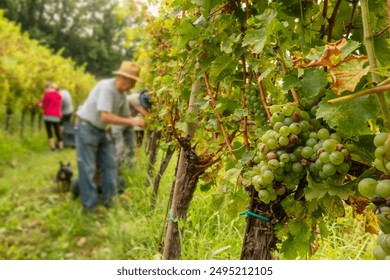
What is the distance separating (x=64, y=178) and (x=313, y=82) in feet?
16.0

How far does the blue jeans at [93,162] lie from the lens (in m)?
4.31

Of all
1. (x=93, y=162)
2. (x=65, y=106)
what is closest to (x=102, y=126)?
(x=93, y=162)

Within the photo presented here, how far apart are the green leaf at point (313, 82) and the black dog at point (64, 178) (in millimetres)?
4768

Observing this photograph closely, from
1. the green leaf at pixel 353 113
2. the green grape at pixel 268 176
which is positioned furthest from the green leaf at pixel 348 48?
the green grape at pixel 268 176

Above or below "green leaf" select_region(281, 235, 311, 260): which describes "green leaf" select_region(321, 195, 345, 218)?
above

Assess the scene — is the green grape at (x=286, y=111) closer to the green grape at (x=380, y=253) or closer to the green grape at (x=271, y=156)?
the green grape at (x=271, y=156)

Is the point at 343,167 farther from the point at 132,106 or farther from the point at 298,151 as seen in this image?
the point at 132,106

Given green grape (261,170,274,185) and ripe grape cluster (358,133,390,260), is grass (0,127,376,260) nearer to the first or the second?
green grape (261,170,274,185)

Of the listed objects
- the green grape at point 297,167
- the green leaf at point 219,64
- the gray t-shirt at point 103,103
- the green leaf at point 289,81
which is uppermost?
the green leaf at point 219,64

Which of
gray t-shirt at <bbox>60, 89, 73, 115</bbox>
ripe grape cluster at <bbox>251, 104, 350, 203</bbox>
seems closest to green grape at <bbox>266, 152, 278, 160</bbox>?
ripe grape cluster at <bbox>251, 104, 350, 203</bbox>

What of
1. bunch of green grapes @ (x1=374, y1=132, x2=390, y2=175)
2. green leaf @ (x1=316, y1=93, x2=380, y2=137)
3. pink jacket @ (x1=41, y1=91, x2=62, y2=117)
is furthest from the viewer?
pink jacket @ (x1=41, y1=91, x2=62, y2=117)

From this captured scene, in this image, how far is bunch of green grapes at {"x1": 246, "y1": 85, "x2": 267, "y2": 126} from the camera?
4.45ft

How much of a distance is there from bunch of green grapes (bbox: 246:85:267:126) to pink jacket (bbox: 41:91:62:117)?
754 cm
